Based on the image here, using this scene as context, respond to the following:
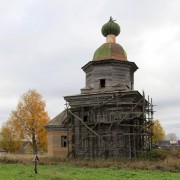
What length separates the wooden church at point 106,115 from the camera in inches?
971

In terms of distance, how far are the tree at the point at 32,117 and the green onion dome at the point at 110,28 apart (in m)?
12.9

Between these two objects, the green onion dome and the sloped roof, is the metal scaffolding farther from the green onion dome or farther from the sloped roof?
the green onion dome

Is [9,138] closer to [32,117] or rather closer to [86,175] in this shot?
[32,117]

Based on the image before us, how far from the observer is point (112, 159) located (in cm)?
2352

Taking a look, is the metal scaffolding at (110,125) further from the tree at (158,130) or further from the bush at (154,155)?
the tree at (158,130)

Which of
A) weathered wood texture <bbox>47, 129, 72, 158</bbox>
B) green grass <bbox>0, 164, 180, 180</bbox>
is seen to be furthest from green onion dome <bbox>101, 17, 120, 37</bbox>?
green grass <bbox>0, 164, 180, 180</bbox>

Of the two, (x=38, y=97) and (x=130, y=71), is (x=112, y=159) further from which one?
(x=38, y=97)

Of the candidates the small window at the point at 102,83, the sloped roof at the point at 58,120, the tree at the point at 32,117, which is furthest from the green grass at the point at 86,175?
the tree at the point at 32,117

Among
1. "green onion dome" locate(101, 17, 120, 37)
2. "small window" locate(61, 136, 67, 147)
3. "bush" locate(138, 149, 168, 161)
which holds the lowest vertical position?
"bush" locate(138, 149, 168, 161)

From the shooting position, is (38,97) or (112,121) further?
(38,97)

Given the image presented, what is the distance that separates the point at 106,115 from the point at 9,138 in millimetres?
22035

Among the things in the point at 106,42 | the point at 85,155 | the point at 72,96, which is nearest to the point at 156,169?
the point at 85,155

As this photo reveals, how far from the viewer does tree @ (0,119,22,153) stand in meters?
41.6

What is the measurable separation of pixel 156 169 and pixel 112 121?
653 cm
